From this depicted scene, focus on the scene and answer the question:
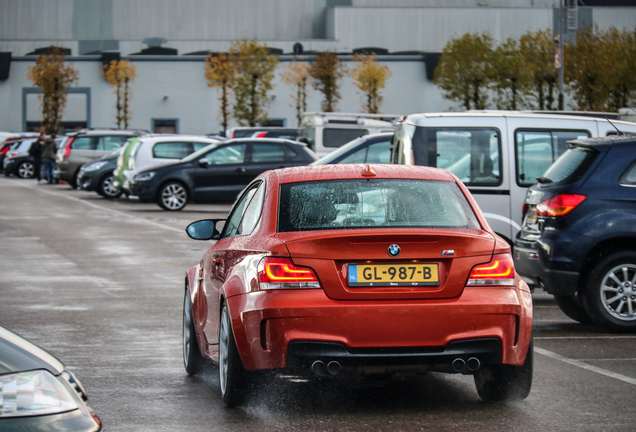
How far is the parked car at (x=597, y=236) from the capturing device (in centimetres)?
884

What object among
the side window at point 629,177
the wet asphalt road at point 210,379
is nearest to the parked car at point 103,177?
the wet asphalt road at point 210,379

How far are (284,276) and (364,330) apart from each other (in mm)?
504

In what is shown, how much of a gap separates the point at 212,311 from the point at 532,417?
203 cm

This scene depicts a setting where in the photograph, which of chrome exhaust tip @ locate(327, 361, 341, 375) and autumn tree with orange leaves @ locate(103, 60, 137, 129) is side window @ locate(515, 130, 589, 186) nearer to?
chrome exhaust tip @ locate(327, 361, 341, 375)

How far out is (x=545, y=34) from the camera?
162ft

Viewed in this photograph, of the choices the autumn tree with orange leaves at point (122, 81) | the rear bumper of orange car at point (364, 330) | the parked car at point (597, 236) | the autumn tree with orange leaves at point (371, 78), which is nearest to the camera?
the rear bumper of orange car at point (364, 330)

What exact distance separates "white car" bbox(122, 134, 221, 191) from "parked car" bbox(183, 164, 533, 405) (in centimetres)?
2162

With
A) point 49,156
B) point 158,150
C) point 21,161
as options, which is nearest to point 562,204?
point 158,150

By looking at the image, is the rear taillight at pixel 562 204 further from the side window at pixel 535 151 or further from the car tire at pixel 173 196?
the car tire at pixel 173 196

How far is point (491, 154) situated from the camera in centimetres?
1133

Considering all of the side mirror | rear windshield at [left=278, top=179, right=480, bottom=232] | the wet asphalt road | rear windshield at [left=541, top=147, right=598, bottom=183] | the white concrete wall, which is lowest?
the wet asphalt road

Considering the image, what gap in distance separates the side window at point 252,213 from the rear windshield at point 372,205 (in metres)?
0.22

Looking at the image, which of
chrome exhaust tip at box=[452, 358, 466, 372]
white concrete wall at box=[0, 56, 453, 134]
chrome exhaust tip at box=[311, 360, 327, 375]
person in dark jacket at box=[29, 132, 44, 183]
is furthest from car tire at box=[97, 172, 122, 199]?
white concrete wall at box=[0, 56, 453, 134]

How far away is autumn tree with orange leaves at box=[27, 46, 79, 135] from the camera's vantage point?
64.9m
